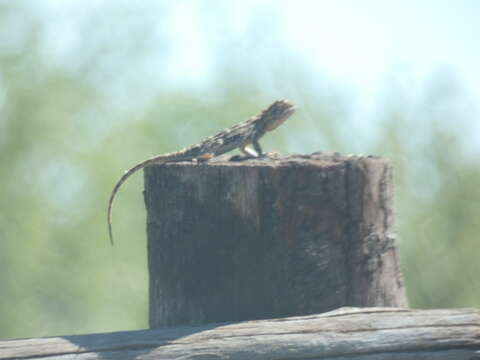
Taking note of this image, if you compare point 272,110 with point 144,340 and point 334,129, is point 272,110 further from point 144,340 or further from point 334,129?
point 334,129

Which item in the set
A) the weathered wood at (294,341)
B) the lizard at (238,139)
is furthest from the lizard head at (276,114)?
the weathered wood at (294,341)

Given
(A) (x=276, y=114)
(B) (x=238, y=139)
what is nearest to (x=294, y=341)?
(B) (x=238, y=139)

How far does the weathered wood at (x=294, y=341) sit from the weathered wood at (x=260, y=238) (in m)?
0.27

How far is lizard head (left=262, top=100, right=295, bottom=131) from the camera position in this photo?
569cm

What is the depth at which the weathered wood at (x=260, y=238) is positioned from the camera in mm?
3596

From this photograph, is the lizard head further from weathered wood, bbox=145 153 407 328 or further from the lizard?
weathered wood, bbox=145 153 407 328

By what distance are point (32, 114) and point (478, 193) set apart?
6.55 m

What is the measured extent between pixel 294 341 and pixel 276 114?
2.71 metres

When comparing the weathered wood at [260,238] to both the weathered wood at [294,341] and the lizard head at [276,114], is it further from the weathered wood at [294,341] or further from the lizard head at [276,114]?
the lizard head at [276,114]

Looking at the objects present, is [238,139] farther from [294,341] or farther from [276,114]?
[294,341]

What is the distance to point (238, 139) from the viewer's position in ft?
17.5

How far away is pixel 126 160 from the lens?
11.9 m

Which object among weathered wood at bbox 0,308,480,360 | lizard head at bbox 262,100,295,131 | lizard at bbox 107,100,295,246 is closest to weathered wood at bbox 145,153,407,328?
weathered wood at bbox 0,308,480,360

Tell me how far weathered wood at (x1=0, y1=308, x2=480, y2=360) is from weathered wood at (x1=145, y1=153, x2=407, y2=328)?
10.5 inches
